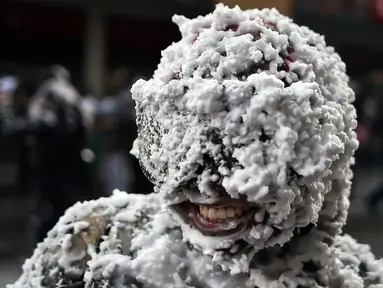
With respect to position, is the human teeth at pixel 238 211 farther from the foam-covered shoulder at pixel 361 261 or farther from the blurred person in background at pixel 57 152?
the blurred person in background at pixel 57 152

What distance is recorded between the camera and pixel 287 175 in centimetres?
119

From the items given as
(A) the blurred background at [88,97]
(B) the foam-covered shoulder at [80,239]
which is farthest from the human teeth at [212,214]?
(A) the blurred background at [88,97]

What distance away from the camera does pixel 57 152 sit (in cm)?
464

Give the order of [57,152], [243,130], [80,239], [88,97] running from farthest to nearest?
[88,97] < [57,152] < [80,239] < [243,130]

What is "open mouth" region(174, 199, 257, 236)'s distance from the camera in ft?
4.17

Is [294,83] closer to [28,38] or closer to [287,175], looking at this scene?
[287,175]

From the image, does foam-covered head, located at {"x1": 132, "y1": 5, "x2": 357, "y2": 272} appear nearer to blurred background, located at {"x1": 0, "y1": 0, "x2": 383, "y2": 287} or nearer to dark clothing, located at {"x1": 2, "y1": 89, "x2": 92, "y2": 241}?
blurred background, located at {"x1": 0, "y1": 0, "x2": 383, "y2": 287}

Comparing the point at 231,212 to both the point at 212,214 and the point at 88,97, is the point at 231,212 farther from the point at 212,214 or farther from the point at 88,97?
the point at 88,97

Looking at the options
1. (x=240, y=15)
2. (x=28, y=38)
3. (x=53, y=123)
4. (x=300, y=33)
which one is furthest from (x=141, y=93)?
(x=28, y=38)

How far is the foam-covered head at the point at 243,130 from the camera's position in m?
1.20

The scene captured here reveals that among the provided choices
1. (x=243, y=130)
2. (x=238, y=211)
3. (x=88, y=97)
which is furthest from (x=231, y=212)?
(x=88, y=97)

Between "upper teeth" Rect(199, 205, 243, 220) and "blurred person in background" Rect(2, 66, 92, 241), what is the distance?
3.36 metres

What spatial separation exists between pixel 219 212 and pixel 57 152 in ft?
11.4

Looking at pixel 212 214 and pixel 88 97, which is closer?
pixel 212 214
